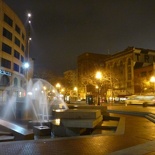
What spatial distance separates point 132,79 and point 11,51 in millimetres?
36228

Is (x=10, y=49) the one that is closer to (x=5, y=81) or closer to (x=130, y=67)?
(x=5, y=81)

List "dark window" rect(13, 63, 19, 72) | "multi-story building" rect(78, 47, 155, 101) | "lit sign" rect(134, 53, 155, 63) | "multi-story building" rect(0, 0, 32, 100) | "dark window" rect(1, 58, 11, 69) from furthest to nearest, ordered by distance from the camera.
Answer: "lit sign" rect(134, 53, 155, 63) → "multi-story building" rect(78, 47, 155, 101) → "dark window" rect(13, 63, 19, 72) → "dark window" rect(1, 58, 11, 69) → "multi-story building" rect(0, 0, 32, 100)

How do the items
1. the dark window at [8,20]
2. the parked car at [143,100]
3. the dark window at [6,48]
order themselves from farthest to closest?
1. the dark window at [8,20]
2. the dark window at [6,48]
3. the parked car at [143,100]

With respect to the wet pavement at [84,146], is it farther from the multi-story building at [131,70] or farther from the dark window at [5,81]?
the multi-story building at [131,70]

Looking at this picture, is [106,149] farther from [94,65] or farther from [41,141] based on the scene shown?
[94,65]

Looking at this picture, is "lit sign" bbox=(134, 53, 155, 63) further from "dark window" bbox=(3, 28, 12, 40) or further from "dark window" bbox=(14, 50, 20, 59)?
"dark window" bbox=(3, 28, 12, 40)

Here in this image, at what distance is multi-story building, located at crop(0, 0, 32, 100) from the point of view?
54875mm

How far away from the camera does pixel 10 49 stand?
193 ft

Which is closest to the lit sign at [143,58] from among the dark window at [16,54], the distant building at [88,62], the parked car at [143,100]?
the parked car at [143,100]

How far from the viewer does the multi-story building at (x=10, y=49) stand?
5488cm

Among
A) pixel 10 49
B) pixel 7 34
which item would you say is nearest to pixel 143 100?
pixel 10 49

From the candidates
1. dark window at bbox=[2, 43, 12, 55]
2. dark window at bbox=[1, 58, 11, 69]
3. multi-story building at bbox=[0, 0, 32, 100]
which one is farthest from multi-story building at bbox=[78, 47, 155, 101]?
dark window at bbox=[2, 43, 12, 55]

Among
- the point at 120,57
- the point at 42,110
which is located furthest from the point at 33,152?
the point at 120,57

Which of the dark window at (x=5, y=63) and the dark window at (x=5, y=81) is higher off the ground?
the dark window at (x=5, y=63)
